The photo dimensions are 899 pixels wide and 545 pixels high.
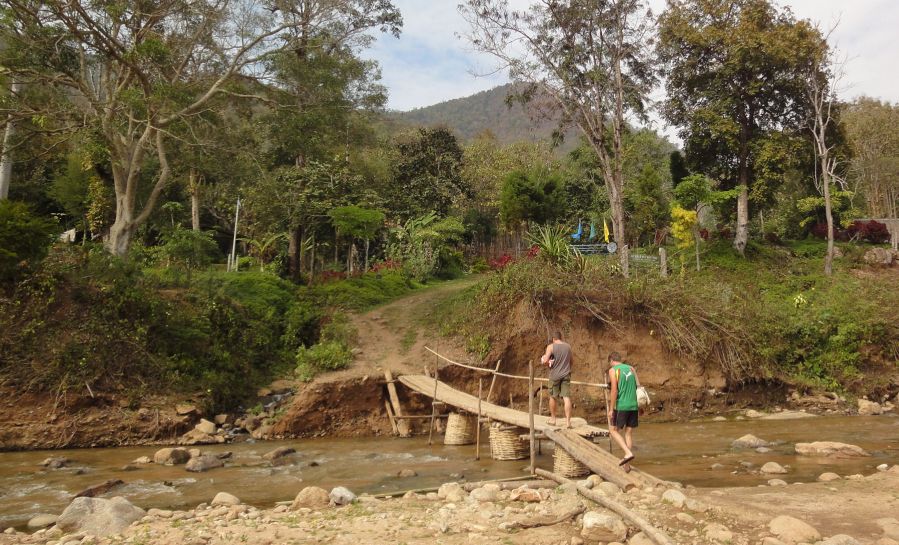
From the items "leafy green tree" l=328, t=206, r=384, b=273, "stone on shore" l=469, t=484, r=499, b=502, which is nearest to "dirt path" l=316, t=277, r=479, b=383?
"leafy green tree" l=328, t=206, r=384, b=273

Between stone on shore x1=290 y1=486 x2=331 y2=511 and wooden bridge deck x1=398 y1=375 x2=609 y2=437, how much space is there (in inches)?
149

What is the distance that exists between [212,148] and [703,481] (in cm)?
1477

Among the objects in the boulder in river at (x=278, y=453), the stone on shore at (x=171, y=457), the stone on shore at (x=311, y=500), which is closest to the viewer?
the stone on shore at (x=311, y=500)

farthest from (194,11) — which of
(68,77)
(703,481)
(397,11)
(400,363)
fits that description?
(703,481)

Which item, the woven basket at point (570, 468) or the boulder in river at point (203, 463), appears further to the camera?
the boulder in river at point (203, 463)

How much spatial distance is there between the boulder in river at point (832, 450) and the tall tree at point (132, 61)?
15.0 m

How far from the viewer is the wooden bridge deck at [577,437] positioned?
27.7 feet

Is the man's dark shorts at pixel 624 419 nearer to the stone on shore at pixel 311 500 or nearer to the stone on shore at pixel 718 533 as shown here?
the stone on shore at pixel 718 533

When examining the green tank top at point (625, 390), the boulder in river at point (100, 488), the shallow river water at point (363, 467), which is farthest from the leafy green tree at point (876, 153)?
the boulder in river at point (100, 488)

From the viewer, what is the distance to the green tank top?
353 inches

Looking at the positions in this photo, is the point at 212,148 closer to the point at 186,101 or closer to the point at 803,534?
the point at 186,101

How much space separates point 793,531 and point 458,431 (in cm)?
771

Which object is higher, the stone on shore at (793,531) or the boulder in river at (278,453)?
the stone on shore at (793,531)

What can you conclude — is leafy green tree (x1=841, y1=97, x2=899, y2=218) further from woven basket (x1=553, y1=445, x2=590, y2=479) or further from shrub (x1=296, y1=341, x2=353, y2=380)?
woven basket (x1=553, y1=445, x2=590, y2=479)
